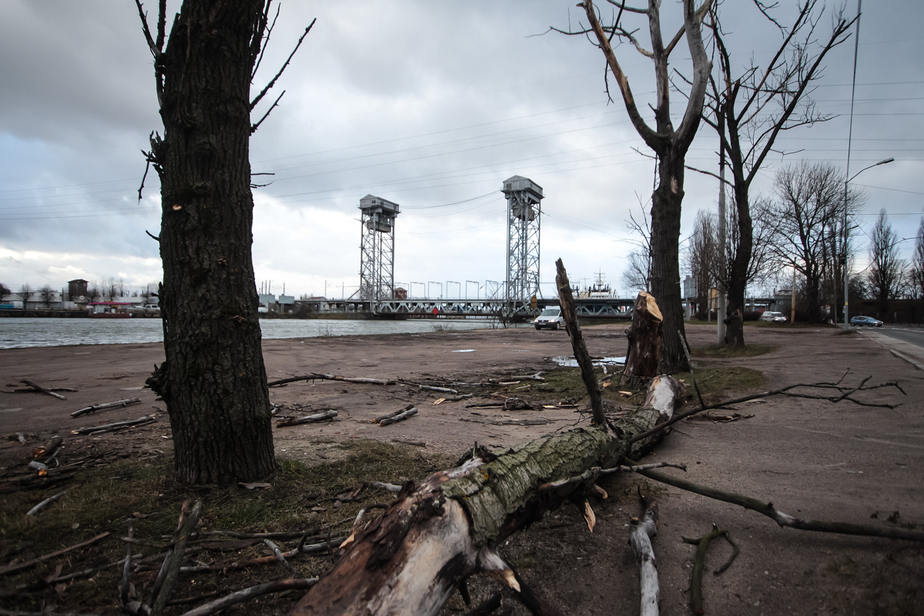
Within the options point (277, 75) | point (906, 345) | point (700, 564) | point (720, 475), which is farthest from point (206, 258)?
point (906, 345)

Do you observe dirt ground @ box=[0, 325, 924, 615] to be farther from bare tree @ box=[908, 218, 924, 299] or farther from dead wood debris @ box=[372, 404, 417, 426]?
bare tree @ box=[908, 218, 924, 299]

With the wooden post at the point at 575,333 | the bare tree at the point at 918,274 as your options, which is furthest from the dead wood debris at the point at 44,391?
the bare tree at the point at 918,274

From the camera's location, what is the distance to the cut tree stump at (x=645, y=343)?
23.9 ft

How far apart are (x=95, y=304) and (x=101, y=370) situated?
3083 inches

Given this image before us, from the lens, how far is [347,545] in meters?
1.78

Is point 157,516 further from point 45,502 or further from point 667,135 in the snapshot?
point 667,135

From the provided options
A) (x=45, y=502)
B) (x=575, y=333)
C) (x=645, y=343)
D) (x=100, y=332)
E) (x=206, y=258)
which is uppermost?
(x=206, y=258)

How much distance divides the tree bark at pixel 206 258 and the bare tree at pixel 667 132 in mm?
7097

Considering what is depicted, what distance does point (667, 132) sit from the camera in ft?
28.1

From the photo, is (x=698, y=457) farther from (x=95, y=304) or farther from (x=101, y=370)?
(x=95, y=304)

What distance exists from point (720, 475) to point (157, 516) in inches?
141

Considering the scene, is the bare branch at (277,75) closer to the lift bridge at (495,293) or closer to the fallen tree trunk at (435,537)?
the fallen tree trunk at (435,537)

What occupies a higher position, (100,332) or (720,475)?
(720,475)

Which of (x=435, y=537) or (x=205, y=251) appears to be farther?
(x=205, y=251)
